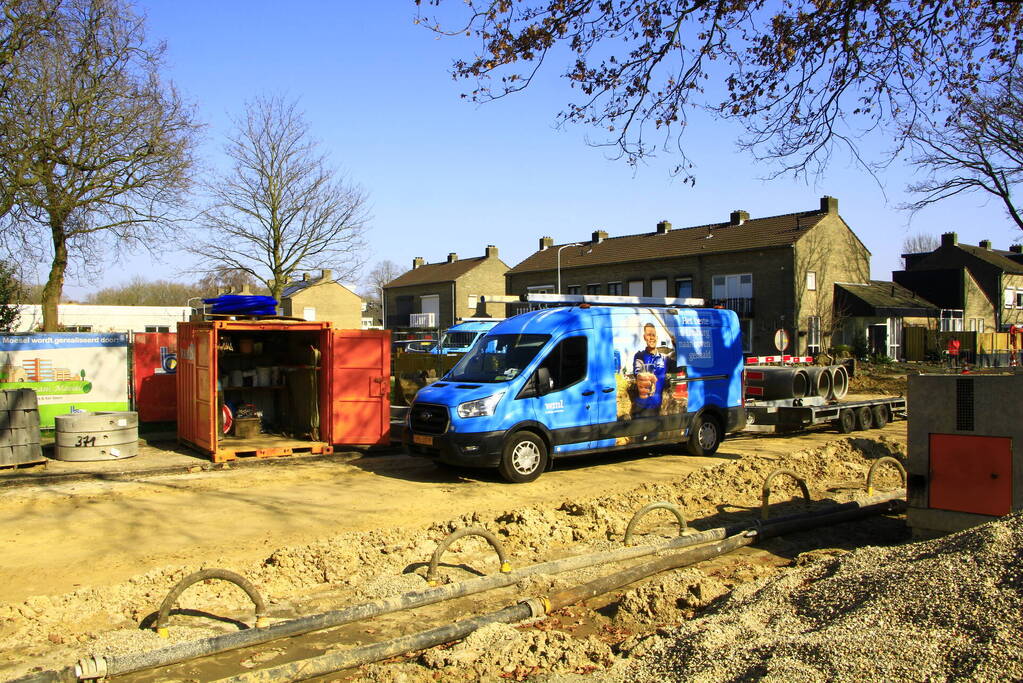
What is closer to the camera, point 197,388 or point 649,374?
point 649,374

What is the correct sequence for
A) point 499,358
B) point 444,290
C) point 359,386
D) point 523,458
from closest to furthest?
point 523,458 < point 499,358 < point 359,386 < point 444,290

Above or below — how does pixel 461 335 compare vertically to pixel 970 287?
below

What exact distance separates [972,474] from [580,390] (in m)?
5.87

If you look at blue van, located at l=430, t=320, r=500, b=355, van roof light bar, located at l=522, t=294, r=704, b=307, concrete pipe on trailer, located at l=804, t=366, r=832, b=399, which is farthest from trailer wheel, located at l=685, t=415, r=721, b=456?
blue van, located at l=430, t=320, r=500, b=355

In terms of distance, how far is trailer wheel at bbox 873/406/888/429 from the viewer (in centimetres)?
1850

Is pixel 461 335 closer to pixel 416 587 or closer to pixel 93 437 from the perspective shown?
pixel 93 437

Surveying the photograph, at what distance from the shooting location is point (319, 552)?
24.7ft

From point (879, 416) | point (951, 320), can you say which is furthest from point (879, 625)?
point (951, 320)

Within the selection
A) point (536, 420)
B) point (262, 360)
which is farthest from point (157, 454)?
point (536, 420)

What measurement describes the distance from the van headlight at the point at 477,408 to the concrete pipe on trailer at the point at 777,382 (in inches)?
301

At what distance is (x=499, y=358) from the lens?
12508mm

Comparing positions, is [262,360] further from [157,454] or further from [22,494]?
[22,494]

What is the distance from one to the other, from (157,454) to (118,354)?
282 cm

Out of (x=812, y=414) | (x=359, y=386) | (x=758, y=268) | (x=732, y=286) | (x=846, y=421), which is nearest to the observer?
(x=359, y=386)
